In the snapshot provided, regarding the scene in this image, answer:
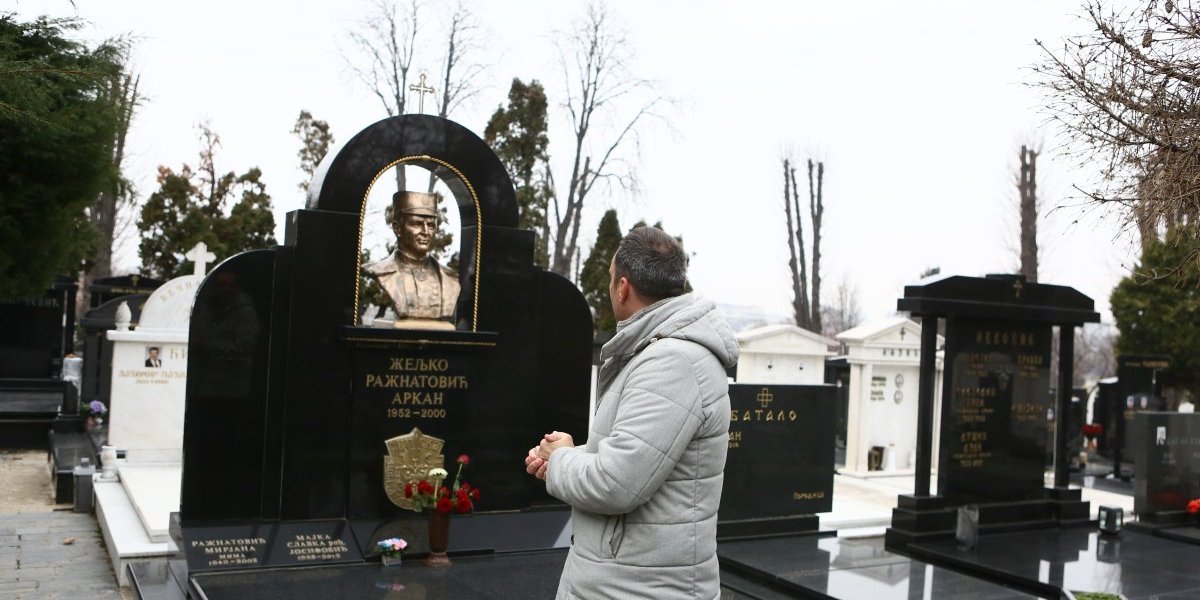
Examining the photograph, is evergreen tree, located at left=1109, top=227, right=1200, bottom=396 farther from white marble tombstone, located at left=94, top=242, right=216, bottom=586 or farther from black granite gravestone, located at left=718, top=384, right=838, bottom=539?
white marble tombstone, located at left=94, top=242, right=216, bottom=586

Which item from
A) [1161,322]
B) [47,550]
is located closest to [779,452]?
[47,550]

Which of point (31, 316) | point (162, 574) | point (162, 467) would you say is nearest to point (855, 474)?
point (162, 467)

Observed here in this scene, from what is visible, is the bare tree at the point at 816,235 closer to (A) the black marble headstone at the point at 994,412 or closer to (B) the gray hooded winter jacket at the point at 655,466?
(A) the black marble headstone at the point at 994,412

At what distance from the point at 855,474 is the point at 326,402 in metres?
8.78

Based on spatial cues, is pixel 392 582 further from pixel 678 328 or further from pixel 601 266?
pixel 601 266

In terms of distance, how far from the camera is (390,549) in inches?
261

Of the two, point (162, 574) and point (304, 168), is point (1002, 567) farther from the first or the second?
point (304, 168)

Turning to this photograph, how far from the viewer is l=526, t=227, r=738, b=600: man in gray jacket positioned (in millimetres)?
2570

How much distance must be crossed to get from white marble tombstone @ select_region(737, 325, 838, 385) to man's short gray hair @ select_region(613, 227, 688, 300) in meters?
11.6

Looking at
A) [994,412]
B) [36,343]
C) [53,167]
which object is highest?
[53,167]

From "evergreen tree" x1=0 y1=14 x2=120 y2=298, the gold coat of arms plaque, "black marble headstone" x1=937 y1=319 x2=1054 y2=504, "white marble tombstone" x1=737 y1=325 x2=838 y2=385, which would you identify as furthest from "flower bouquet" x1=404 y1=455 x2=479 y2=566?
"white marble tombstone" x1=737 y1=325 x2=838 y2=385

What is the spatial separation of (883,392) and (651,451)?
479 inches

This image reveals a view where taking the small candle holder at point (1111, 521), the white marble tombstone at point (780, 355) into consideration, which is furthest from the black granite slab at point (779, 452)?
the white marble tombstone at point (780, 355)

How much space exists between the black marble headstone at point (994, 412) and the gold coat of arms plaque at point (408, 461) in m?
4.50
